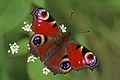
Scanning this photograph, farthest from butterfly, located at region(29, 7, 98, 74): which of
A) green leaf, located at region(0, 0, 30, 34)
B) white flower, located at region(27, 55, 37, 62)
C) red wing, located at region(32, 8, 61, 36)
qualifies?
green leaf, located at region(0, 0, 30, 34)

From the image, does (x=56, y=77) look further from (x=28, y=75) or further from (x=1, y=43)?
(x=1, y=43)

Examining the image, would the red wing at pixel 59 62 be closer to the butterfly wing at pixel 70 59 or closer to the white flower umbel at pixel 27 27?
the butterfly wing at pixel 70 59

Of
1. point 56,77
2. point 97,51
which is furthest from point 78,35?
point 56,77

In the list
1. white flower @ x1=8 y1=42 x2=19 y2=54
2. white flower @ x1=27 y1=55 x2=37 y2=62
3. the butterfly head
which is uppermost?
the butterfly head

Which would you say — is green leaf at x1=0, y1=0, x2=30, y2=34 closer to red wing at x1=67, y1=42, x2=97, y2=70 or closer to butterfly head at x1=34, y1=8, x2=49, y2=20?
butterfly head at x1=34, y1=8, x2=49, y2=20

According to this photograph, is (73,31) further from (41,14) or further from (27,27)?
(41,14)

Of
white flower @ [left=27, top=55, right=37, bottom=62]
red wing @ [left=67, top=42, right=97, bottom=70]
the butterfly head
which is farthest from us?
white flower @ [left=27, top=55, right=37, bottom=62]

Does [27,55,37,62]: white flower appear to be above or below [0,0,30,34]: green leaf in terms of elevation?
below
